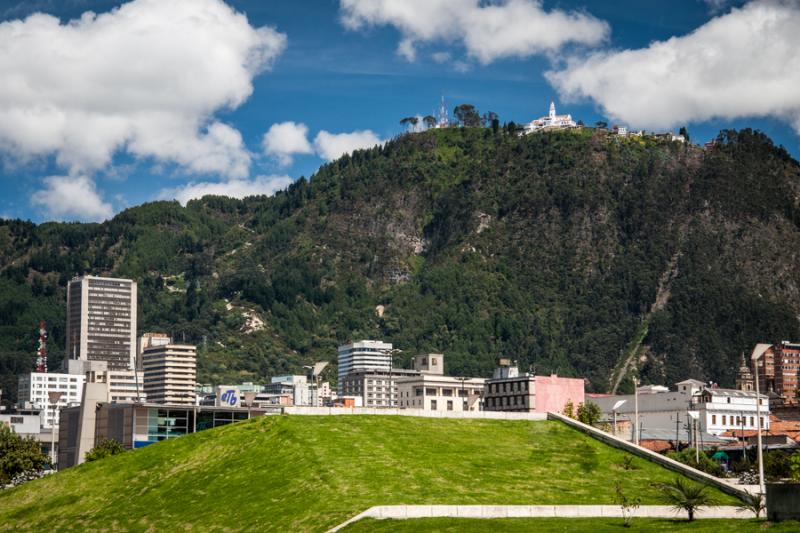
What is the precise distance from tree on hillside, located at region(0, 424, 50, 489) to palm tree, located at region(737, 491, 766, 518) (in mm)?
94457

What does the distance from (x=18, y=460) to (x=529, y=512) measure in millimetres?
92943

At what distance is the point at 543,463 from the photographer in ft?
359

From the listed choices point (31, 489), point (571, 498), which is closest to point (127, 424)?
point (31, 489)

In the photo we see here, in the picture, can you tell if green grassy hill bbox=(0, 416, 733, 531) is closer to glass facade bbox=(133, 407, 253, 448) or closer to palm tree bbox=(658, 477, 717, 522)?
palm tree bbox=(658, 477, 717, 522)

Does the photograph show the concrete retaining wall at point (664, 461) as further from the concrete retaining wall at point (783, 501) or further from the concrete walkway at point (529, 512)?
the concrete retaining wall at point (783, 501)

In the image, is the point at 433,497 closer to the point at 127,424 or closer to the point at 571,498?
the point at 571,498

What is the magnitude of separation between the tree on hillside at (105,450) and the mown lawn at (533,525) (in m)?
75.9

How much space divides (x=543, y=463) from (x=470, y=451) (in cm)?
612

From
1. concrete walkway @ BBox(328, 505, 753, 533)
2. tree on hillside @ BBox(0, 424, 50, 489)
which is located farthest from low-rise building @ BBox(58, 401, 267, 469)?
concrete walkway @ BBox(328, 505, 753, 533)

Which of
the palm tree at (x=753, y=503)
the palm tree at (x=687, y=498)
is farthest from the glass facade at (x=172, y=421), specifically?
the palm tree at (x=753, y=503)

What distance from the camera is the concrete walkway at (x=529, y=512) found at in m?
88.7

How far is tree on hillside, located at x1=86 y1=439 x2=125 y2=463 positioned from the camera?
513 ft

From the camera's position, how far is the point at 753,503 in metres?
89.7

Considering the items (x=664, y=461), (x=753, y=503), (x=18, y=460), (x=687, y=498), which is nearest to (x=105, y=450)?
(x=18, y=460)
